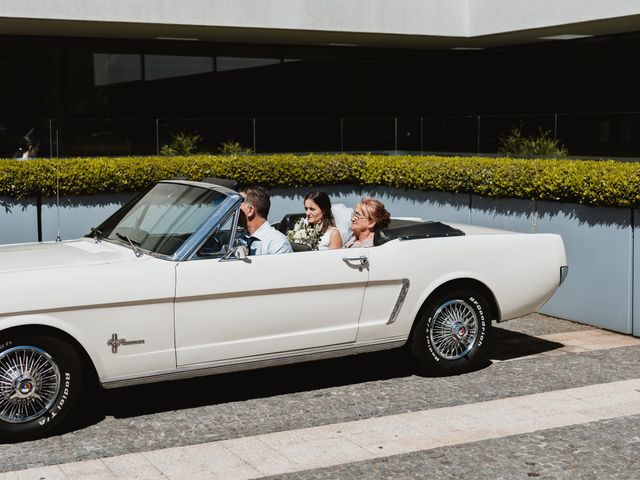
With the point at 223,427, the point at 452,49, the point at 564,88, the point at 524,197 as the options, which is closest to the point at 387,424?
the point at 223,427

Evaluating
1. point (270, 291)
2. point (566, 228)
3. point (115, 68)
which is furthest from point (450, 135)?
point (270, 291)

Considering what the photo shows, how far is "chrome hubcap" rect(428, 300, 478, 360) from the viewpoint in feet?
24.9

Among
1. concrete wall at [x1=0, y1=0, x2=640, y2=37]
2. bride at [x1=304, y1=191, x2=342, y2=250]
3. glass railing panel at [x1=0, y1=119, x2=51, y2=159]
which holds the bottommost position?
bride at [x1=304, y1=191, x2=342, y2=250]

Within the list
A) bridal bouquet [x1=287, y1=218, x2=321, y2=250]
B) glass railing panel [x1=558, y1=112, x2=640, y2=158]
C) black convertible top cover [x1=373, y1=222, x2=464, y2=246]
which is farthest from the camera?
glass railing panel [x1=558, y1=112, x2=640, y2=158]

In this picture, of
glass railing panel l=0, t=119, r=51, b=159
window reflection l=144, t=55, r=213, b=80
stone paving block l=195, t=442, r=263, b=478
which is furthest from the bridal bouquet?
window reflection l=144, t=55, r=213, b=80

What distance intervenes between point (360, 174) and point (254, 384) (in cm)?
739

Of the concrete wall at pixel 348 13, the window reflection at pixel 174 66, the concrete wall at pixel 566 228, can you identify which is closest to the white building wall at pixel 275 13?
the concrete wall at pixel 348 13

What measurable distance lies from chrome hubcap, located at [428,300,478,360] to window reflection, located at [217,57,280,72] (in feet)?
41.5

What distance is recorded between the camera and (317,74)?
20594 millimetres

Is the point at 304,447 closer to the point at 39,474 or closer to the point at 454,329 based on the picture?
the point at 39,474

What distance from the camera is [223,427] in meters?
6.40

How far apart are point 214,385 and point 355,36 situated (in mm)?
12023

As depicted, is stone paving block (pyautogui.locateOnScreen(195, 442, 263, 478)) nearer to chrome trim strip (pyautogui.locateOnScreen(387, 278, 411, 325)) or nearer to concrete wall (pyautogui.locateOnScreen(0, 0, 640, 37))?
chrome trim strip (pyautogui.locateOnScreen(387, 278, 411, 325))

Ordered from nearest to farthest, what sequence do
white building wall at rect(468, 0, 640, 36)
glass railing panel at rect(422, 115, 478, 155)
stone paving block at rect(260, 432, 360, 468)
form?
stone paving block at rect(260, 432, 360, 468) < white building wall at rect(468, 0, 640, 36) < glass railing panel at rect(422, 115, 478, 155)
